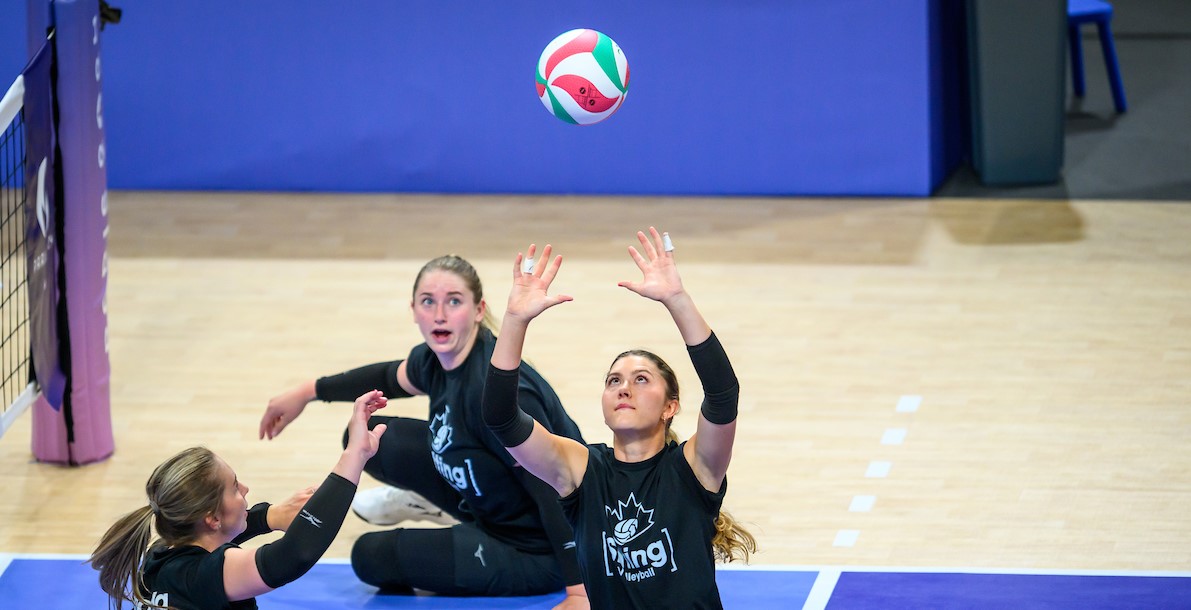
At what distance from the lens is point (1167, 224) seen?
848cm

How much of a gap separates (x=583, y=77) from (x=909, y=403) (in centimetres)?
206

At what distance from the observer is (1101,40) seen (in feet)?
33.8

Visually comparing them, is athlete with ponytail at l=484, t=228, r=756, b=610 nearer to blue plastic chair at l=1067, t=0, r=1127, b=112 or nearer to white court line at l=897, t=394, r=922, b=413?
white court line at l=897, t=394, r=922, b=413

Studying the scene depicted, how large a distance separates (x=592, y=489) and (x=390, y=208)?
18.6 ft

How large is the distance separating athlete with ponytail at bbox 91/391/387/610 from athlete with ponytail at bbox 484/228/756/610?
47cm

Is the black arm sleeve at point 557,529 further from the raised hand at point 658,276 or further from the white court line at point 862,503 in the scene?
the white court line at point 862,503

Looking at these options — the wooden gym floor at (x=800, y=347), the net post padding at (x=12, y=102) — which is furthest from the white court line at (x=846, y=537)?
the net post padding at (x=12, y=102)

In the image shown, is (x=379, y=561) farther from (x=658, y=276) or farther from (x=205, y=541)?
(x=658, y=276)

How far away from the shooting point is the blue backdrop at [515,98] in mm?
9023

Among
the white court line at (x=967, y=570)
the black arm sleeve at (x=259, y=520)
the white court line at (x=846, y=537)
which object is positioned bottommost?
the white court line at (x=967, y=570)

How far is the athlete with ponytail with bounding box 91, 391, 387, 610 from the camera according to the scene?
12.5 feet

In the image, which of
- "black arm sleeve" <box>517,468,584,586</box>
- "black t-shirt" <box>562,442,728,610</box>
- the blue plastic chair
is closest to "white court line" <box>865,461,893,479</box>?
"black arm sleeve" <box>517,468,584,586</box>

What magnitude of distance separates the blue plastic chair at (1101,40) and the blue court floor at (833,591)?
5.85m

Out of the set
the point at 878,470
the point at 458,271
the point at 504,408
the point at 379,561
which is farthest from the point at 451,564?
the point at 878,470
